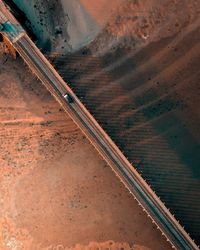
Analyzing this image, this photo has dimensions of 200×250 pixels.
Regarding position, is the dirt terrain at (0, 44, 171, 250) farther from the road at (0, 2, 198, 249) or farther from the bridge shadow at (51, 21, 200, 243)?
the bridge shadow at (51, 21, 200, 243)

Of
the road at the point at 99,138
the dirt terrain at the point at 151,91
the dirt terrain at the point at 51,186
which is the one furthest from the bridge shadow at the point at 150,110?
the dirt terrain at the point at 51,186

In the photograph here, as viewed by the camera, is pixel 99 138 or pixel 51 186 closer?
pixel 99 138

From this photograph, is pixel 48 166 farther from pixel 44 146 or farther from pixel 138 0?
pixel 138 0

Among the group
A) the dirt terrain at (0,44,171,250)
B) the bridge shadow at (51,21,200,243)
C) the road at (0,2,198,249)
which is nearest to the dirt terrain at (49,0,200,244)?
the bridge shadow at (51,21,200,243)

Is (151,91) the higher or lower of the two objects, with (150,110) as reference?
higher

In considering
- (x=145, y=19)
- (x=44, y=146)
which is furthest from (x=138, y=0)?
(x=44, y=146)

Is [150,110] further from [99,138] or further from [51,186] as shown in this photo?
[51,186]

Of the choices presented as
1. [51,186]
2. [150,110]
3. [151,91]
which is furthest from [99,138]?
[51,186]
